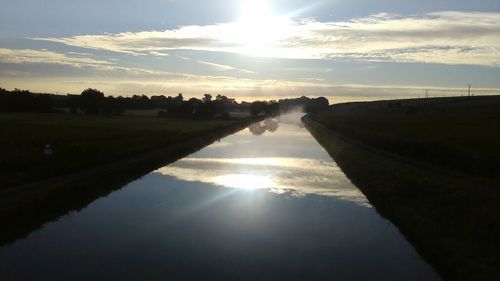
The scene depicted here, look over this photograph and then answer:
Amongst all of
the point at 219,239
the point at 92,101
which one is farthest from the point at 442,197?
the point at 92,101

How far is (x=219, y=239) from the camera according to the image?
1527cm

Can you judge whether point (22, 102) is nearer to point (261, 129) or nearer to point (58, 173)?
point (261, 129)

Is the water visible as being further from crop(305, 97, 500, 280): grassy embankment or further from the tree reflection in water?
the tree reflection in water

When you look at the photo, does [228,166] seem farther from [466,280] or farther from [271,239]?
[466,280]

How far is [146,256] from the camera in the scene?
43.4ft

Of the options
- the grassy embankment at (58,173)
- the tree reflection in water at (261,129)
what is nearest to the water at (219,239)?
the grassy embankment at (58,173)

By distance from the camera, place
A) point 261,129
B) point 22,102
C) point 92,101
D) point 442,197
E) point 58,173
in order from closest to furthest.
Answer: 1. point 442,197
2. point 58,173
3. point 261,129
4. point 22,102
5. point 92,101

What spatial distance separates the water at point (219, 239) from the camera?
12.2 m

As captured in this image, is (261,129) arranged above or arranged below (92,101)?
below

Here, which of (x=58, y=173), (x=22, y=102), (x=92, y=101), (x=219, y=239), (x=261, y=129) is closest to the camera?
(x=219, y=239)

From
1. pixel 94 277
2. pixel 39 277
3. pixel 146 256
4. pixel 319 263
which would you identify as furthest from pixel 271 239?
pixel 39 277

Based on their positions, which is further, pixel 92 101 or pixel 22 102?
pixel 92 101

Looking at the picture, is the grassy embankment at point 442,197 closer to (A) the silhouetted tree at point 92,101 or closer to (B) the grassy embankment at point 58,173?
(B) the grassy embankment at point 58,173

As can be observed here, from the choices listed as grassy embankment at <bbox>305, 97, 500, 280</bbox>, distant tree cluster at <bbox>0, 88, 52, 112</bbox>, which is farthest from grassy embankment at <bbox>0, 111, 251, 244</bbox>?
distant tree cluster at <bbox>0, 88, 52, 112</bbox>
